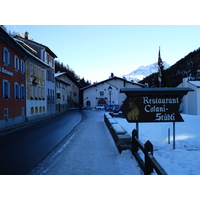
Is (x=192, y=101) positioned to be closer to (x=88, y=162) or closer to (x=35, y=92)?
(x=35, y=92)

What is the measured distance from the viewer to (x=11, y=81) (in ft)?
70.3

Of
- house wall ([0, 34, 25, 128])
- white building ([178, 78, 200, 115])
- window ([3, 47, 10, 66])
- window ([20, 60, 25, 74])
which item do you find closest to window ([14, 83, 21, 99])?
house wall ([0, 34, 25, 128])

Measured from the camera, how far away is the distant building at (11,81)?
747 inches

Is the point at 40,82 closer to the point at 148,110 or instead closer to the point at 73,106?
the point at 148,110

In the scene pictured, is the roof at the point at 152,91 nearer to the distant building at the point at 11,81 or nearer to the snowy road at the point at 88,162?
the snowy road at the point at 88,162

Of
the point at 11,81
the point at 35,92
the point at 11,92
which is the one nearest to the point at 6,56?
the point at 11,81

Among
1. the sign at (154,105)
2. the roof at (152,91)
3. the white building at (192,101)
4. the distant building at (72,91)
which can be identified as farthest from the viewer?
the distant building at (72,91)

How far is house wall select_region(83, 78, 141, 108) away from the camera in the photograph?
58.9 m

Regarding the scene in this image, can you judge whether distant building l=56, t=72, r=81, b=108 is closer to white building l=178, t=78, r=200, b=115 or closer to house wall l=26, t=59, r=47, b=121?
house wall l=26, t=59, r=47, b=121

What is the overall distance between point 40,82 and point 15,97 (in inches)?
414

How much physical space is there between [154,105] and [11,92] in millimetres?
16872

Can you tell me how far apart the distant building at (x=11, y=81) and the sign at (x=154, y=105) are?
531 inches

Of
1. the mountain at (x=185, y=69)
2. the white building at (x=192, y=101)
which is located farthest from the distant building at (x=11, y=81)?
the mountain at (x=185, y=69)

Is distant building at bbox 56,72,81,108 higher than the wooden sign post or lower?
higher
